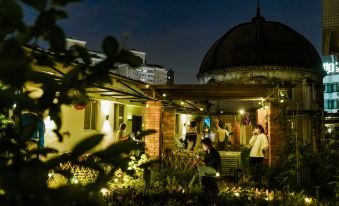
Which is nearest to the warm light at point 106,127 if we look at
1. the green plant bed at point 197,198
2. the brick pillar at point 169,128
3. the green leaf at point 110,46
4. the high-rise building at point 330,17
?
the brick pillar at point 169,128

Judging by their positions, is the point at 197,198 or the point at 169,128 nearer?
the point at 197,198

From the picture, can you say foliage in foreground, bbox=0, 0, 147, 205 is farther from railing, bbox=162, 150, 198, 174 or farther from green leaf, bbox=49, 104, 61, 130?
railing, bbox=162, 150, 198, 174

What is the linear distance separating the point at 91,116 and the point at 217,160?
25.8ft

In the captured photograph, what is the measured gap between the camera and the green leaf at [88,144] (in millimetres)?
1394

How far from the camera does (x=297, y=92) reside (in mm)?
35094

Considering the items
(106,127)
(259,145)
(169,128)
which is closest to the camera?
(259,145)

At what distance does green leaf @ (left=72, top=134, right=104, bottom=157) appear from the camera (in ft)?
4.57

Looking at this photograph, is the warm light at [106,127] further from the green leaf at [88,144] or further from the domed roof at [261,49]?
the domed roof at [261,49]

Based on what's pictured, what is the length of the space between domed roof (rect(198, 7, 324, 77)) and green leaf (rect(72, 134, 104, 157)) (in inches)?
1293

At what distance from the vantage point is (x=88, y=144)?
4.57 ft

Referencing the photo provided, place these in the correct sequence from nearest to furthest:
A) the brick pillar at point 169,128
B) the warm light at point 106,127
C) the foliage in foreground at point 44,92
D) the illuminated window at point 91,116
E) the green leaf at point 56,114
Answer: the foliage in foreground at point 44,92
the green leaf at point 56,114
the illuminated window at point 91,116
the warm light at point 106,127
the brick pillar at point 169,128

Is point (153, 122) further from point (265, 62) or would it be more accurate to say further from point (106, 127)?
point (265, 62)

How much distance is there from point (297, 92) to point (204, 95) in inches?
871

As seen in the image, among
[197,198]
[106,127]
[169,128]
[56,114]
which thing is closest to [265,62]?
[169,128]
